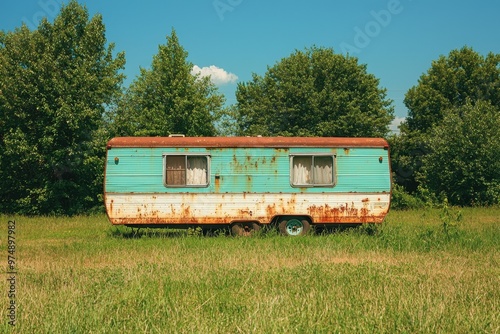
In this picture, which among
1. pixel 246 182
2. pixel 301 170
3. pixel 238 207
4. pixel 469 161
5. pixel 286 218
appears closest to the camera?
pixel 238 207

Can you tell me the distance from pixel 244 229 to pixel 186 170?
7.81 feet

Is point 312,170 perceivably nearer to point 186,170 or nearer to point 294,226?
point 294,226

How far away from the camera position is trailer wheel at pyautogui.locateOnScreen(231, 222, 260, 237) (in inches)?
576

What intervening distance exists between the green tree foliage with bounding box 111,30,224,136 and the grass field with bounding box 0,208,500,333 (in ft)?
62.1

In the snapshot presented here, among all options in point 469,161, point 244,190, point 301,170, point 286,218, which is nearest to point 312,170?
point 301,170

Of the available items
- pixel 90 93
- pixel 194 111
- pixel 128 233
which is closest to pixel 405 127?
pixel 194 111

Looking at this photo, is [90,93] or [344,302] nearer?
[344,302]

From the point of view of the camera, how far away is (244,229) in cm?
1482

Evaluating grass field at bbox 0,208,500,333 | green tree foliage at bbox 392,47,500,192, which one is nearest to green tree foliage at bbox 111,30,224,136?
green tree foliage at bbox 392,47,500,192

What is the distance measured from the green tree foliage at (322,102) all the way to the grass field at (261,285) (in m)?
21.6

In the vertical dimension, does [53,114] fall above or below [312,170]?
above

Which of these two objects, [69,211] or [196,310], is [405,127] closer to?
[69,211]

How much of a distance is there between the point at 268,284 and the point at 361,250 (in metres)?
4.28

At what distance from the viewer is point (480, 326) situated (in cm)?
564
